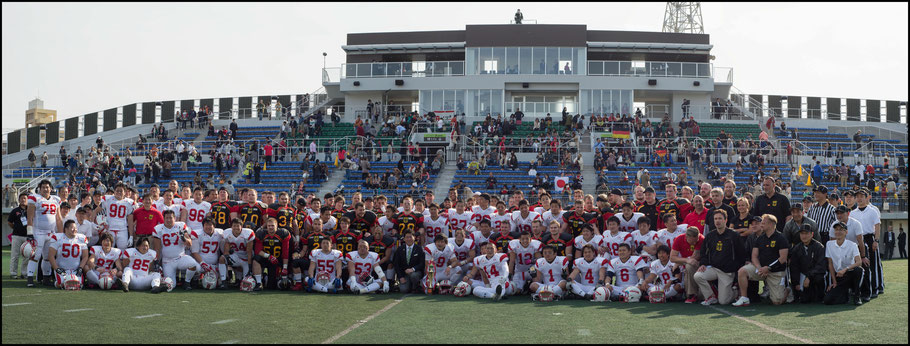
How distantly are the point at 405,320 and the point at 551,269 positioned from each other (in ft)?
11.3

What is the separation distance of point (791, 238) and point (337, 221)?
708 centimetres

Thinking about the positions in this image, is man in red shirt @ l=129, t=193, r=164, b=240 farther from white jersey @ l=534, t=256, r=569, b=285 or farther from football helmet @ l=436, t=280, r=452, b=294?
white jersey @ l=534, t=256, r=569, b=285

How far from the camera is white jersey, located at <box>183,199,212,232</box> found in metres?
13.5

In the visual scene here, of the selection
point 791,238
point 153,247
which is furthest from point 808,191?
point 153,247

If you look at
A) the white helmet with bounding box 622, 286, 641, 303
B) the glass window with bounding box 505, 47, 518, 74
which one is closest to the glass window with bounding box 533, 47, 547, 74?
the glass window with bounding box 505, 47, 518, 74

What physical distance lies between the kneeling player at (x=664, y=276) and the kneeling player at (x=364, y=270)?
392 cm

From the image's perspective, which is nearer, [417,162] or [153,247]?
[153,247]

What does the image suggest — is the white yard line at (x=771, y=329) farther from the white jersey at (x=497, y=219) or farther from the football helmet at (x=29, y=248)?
the football helmet at (x=29, y=248)

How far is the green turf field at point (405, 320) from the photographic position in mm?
7996

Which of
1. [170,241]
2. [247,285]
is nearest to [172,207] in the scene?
[170,241]

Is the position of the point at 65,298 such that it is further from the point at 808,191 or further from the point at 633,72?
the point at 633,72

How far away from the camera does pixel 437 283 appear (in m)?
12.4

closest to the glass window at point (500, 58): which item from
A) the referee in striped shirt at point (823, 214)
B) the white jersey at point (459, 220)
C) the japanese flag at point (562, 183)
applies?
the japanese flag at point (562, 183)

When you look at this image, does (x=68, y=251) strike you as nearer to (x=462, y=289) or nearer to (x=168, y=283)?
(x=168, y=283)
